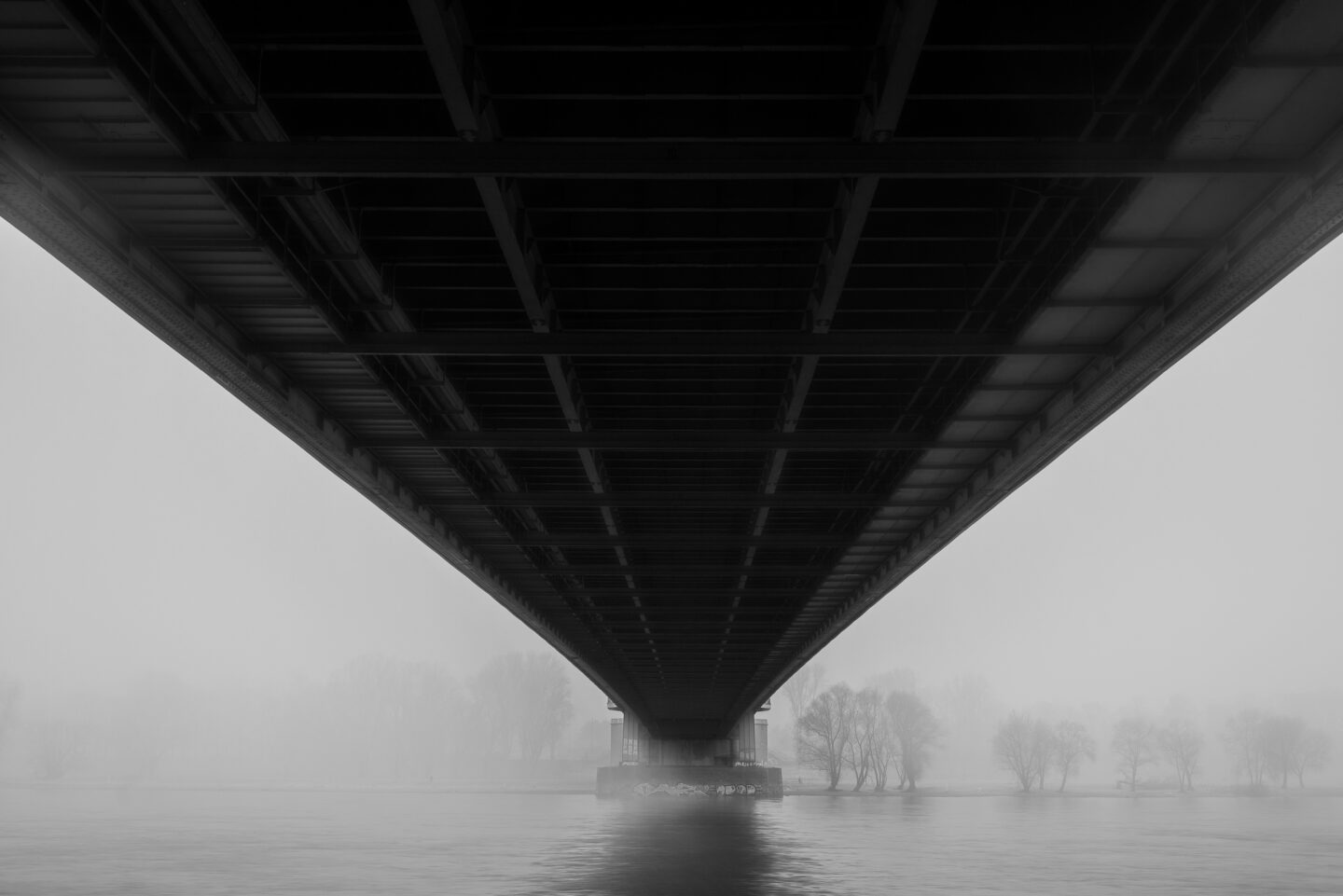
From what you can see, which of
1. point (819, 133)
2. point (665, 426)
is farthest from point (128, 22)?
point (665, 426)

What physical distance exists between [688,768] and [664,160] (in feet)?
371

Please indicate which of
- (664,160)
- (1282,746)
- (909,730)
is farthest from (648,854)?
(1282,746)

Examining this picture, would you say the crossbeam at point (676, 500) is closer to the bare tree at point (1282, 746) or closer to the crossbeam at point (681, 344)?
the crossbeam at point (681, 344)

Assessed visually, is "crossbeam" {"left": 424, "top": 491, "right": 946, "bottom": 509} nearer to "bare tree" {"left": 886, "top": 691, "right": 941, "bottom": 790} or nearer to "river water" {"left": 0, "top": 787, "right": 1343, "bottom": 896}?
"river water" {"left": 0, "top": 787, "right": 1343, "bottom": 896}

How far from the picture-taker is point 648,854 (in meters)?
50.1

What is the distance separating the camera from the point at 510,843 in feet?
186

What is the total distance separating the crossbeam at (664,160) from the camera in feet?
47.5

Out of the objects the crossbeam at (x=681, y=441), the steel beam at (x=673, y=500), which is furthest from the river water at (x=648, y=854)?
the crossbeam at (x=681, y=441)

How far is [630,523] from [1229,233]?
25.8m

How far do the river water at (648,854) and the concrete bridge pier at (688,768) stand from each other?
24226mm

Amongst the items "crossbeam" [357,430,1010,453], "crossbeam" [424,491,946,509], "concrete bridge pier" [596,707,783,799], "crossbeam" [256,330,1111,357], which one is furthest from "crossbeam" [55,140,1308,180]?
"concrete bridge pier" [596,707,783,799]

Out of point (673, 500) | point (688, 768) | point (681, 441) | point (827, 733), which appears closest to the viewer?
point (681, 441)

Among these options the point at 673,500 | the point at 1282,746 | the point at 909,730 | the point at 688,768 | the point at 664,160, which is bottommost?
the point at 688,768

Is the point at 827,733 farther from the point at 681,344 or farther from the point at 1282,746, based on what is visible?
the point at 681,344
